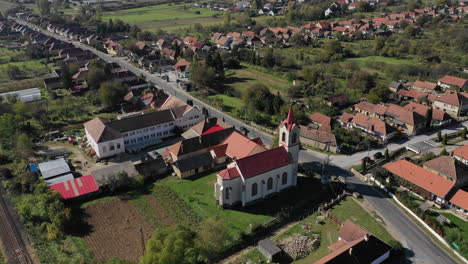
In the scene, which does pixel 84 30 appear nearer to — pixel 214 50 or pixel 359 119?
pixel 214 50

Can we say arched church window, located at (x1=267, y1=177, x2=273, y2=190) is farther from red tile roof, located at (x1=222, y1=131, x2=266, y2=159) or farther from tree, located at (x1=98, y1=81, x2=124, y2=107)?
tree, located at (x1=98, y1=81, x2=124, y2=107)

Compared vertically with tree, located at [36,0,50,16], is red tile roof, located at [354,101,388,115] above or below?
below

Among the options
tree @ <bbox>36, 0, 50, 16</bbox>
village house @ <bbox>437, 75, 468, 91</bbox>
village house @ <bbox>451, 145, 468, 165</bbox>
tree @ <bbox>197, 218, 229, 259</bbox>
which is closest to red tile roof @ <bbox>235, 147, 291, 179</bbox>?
tree @ <bbox>197, 218, 229, 259</bbox>

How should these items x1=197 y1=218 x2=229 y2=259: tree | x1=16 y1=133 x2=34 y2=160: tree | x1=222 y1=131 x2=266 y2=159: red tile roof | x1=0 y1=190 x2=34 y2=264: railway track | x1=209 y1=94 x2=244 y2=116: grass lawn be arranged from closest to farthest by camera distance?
x1=197 y1=218 x2=229 y2=259: tree
x1=0 y1=190 x2=34 y2=264: railway track
x1=222 y1=131 x2=266 y2=159: red tile roof
x1=16 y1=133 x2=34 y2=160: tree
x1=209 y1=94 x2=244 y2=116: grass lawn

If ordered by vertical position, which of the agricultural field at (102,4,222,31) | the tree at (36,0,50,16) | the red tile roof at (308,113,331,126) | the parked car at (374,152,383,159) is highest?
the tree at (36,0,50,16)

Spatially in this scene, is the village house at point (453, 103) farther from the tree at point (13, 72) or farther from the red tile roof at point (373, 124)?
the tree at point (13, 72)

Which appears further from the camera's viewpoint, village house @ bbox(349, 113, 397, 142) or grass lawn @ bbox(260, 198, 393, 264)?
village house @ bbox(349, 113, 397, 142)

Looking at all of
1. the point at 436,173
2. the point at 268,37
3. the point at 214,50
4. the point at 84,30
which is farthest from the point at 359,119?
the point at 84,30

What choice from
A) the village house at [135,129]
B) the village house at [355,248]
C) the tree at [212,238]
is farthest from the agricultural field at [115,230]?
the village house at [355,248]
